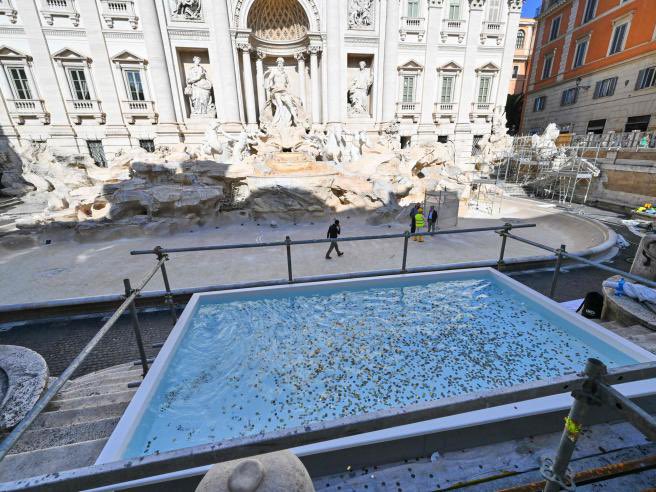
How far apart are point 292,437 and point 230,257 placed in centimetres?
792

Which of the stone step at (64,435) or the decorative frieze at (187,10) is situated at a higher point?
the decorative frieze at (187,10)

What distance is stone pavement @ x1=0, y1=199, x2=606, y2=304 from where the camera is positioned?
7.04 metres

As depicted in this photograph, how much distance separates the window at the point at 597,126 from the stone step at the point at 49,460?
98.7 feet

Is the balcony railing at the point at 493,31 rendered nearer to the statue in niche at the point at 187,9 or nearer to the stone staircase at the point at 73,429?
the statue in niche at the point at 187,9

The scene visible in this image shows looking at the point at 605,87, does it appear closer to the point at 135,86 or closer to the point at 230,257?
the point at 230,257

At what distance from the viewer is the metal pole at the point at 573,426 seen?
3.79 feet

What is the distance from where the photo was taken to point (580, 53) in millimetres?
22547

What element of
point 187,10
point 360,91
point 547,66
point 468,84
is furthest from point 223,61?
point 547,66

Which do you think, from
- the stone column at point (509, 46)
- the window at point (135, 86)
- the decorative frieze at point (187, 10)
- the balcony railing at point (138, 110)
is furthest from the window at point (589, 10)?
the window at point (135, 86)

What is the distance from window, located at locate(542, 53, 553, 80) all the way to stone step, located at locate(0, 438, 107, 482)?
36085mm

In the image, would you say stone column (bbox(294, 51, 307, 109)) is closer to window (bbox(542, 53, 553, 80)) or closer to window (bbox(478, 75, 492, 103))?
window (bbox(478, 75, 492, 103))

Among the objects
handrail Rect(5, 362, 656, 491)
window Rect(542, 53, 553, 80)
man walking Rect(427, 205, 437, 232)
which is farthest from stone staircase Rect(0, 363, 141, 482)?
window Rect(542, 53, 553, 80)

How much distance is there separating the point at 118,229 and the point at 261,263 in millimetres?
6319

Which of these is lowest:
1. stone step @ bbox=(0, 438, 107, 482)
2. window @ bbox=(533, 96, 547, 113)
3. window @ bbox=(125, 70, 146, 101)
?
stone step @ bbox=(0, 438, 107, 482)
